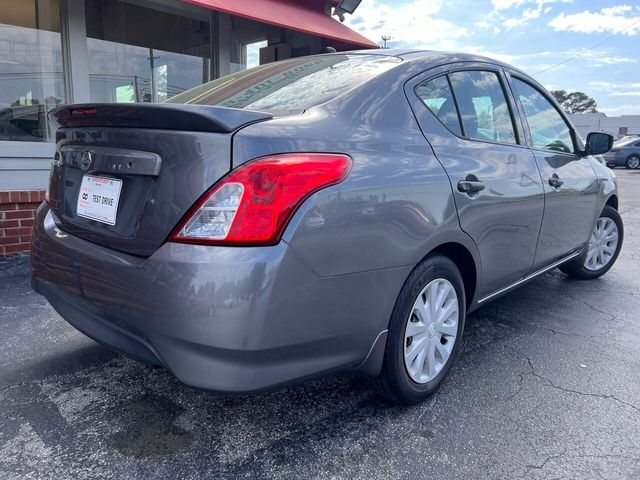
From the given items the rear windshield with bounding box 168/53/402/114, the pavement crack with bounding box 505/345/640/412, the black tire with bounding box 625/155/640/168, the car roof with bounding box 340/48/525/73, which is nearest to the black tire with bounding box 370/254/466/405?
the pavement crack with bounding box 505/345/640/412

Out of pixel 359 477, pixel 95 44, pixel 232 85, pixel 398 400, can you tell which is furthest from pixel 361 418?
pixel 95 44

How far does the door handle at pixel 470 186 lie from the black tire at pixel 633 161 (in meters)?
25.4

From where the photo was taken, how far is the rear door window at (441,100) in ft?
7.54

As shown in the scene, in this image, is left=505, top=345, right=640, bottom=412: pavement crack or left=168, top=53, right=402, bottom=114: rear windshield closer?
left=168, top=53, right=402, bottom=114: rear windshield

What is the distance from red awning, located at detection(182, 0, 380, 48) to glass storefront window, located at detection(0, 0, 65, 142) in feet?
6.34

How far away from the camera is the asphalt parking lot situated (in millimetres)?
1877

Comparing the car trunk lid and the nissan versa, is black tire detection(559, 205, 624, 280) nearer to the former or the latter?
the nissan versa

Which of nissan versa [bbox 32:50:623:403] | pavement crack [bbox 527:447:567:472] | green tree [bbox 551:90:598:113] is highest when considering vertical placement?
green tree [bbox 551:90:598:113]

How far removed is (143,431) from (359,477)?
3.03ft

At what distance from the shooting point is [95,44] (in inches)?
232

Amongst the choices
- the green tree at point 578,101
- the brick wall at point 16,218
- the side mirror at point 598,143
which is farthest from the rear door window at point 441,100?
the green tree at point 578,101

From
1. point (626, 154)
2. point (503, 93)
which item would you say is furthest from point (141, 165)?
point (626, 154)

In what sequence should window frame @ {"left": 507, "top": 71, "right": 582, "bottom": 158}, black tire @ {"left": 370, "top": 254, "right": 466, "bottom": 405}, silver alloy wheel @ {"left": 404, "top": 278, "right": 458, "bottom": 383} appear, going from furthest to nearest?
window frame @ {"left": 507, "top": 71, "right": 582, "bottom": 158}, silver alloy wheel @ {"left": 404, "top": 278, "right": 458, "bottom": 383}, black tire @ {"left": 370, "top": 254, "right": 466, "bottom": 405}

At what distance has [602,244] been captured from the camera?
14.4 feet
